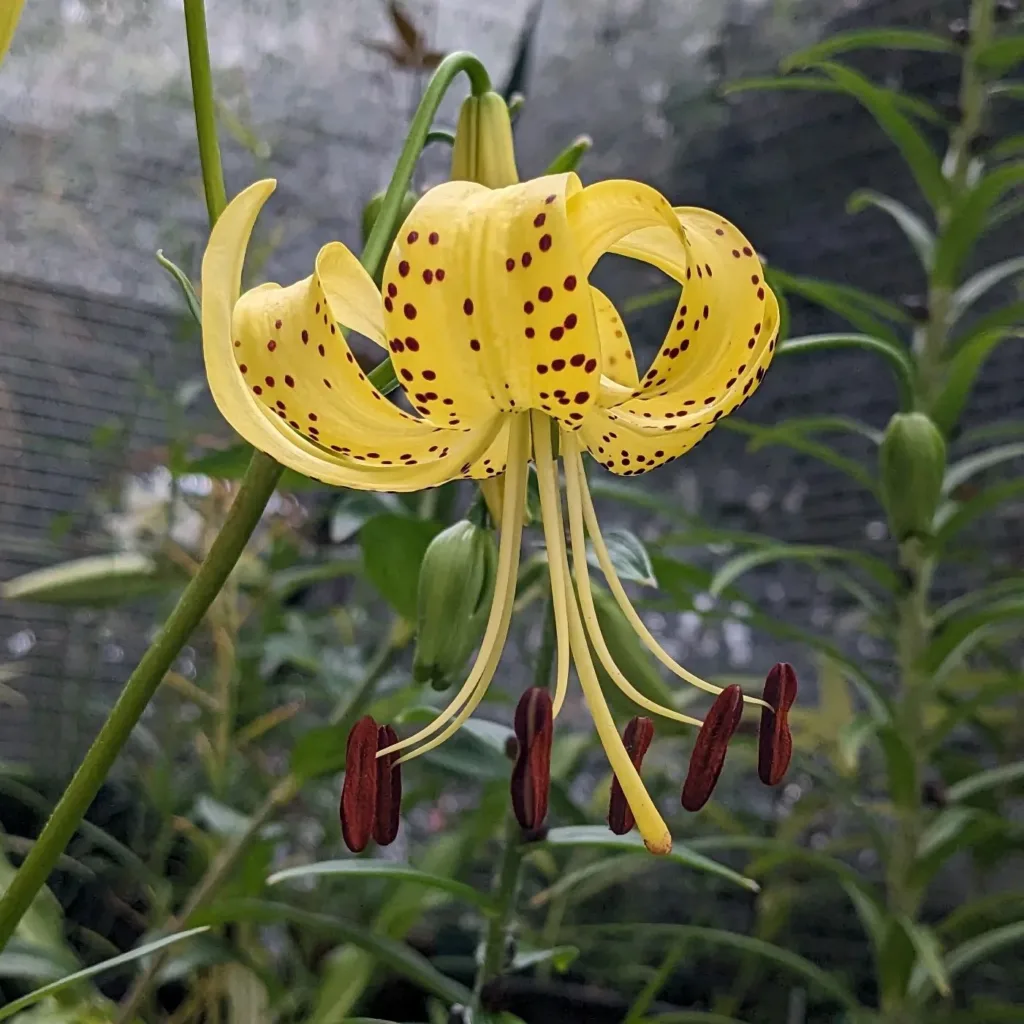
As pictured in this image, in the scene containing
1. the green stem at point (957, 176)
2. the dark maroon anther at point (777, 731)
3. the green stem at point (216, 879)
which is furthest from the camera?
the green stem at point (957, 176)

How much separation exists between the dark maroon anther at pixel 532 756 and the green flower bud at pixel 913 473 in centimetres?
29

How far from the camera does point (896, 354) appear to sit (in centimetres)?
59

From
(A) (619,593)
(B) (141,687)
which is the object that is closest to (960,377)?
(A) (619,593)

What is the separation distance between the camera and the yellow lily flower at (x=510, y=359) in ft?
1.06

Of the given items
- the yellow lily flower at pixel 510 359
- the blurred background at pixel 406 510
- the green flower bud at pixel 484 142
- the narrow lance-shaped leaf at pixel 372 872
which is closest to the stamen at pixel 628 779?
the yellow lily flower at pixel 510 359

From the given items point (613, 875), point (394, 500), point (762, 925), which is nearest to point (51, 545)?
point (394, 500)

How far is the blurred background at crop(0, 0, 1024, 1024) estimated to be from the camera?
896 mm

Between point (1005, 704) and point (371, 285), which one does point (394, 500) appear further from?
point (1005, 704)

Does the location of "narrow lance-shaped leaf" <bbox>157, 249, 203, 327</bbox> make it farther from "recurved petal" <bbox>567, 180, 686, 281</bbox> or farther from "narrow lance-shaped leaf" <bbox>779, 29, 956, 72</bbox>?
"narrow lance-shaped leaf" <bbox>779, 29, 956, 72</bbox>

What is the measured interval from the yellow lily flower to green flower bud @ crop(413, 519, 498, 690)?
21 millimetres

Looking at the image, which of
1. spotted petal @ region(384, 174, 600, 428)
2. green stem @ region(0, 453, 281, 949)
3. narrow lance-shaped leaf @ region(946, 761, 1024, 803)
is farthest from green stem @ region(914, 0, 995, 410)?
green stem @ region(0, 453, 281, 949)

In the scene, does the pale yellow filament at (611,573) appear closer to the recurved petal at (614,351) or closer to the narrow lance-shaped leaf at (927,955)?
the recurved petal at (614,351)

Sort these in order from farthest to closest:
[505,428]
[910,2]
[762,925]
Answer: [910,2], [762,925], [505,428]

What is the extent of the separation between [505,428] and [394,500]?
0.74 feet
